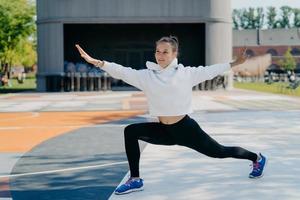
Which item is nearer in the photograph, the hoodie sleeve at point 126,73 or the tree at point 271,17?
the hoodie sleeve at point 126,73

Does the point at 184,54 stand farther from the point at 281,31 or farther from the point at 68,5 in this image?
the point at 281,31

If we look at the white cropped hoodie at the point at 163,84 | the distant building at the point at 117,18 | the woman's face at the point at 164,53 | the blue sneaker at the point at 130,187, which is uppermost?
the distant building at the point at 117,18

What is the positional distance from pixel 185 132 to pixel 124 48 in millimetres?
31643

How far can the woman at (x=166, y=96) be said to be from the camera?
16.3ft

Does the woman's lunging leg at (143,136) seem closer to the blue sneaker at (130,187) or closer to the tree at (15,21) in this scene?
the blue sneaker at (130,187)

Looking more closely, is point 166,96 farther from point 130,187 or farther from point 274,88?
point 274,88

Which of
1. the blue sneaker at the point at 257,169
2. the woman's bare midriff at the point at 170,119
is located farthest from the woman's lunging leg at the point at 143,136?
the blue sneaker at the point at 257,169

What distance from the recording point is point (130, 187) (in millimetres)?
5336

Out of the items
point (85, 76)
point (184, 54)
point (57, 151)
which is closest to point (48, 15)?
point (85, 76)

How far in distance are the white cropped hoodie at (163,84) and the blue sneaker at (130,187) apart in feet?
2.73

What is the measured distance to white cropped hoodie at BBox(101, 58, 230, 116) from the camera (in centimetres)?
496

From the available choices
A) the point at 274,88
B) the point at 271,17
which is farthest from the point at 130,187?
the point at 271,17

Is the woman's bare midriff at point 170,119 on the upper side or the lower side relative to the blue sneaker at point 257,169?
upper

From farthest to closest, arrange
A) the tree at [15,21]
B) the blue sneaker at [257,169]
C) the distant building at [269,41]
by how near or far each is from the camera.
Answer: the distant building at [269,41] → the tree at [15,21] → the blue sneaker at [257,169]
